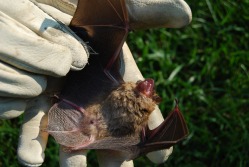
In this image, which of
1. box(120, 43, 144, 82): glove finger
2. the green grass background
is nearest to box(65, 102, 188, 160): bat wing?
box(120, 43, 144, 82): glove finger

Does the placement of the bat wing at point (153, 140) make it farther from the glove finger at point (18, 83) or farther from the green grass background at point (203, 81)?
the green grass background at point (203, 81)

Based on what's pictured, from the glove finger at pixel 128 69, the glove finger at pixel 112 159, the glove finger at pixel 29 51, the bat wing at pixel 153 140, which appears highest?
the glove finger at pixel 29 51

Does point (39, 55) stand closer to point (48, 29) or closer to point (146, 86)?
point (48, 29)

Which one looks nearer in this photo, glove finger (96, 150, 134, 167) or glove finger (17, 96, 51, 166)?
glove finger (17, 96, 51, 166)

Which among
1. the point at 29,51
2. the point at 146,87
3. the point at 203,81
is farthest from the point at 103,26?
the point at 203,81

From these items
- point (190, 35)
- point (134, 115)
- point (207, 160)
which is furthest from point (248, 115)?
point (134, 115)

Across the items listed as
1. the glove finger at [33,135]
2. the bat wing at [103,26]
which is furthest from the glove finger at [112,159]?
the bat wing at [103,26]

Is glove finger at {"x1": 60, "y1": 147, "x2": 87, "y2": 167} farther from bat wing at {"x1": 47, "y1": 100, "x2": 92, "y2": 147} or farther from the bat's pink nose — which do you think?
the bat's pink nose

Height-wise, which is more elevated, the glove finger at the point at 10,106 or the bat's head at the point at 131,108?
the glove finger at the point at 10,106
